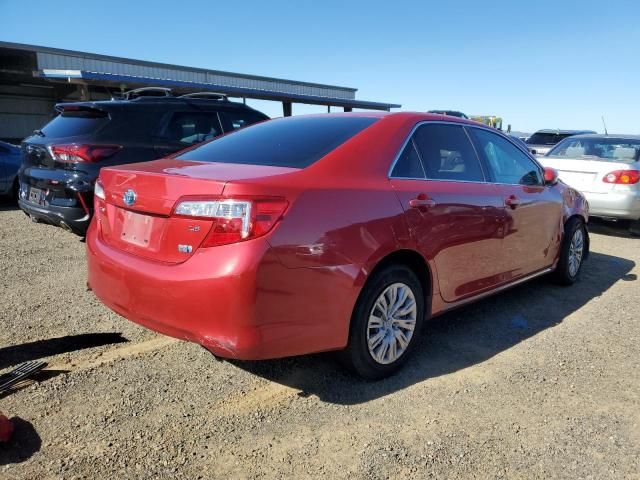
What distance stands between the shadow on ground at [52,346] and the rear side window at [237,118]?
358 centimetres

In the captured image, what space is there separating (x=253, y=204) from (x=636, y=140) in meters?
8.24

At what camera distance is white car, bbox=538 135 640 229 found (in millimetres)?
7637

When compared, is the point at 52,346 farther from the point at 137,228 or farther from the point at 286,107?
the point at 286,107

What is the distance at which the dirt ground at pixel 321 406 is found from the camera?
7.80 ft

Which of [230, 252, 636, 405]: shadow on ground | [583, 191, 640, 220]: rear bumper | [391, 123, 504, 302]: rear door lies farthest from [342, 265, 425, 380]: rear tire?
[583, 191, 640, 220]: rear bumper

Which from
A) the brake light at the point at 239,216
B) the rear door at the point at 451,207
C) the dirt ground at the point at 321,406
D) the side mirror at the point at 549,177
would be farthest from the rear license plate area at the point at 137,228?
the side mirror at the point at 549,177

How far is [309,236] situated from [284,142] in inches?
37.8

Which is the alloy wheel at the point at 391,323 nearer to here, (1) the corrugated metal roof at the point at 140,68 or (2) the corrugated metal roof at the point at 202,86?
(2) the corrugated metal roof at the point at 202,86

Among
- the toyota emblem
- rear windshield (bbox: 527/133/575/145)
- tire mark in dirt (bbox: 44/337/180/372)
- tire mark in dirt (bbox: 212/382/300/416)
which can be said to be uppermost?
rear windshield (bbox: 527/133/575/145)

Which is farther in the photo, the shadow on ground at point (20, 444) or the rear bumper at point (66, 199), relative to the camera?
the rear bumper at point (66, 199)

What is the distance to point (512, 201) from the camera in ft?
13.4

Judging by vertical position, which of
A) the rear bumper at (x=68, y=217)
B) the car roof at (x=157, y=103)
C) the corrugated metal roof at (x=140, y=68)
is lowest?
the rear bumper at (x=68, y=217)

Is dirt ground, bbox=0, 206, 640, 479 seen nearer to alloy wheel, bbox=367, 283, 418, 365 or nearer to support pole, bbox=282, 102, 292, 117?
alloy wheel, bbox=367, 283, 418, 365

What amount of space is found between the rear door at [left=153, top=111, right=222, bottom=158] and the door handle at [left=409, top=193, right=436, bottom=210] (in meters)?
3.21
